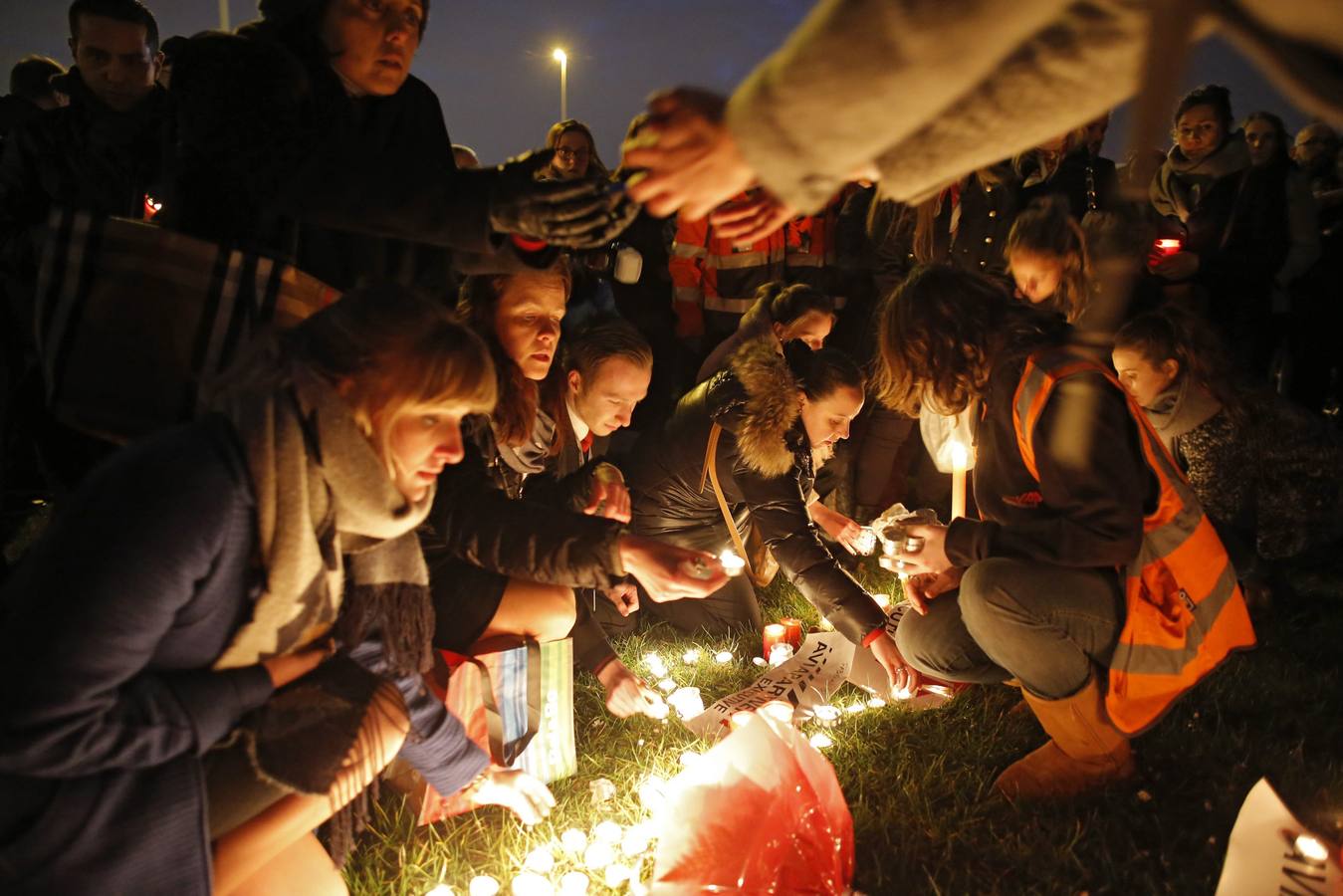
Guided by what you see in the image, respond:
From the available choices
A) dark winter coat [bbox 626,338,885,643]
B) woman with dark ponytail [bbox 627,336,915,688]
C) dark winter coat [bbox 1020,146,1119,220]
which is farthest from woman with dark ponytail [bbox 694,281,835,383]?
dark winter coat [bbox 1020,146,1119,220]

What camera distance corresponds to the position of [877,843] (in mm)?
2293

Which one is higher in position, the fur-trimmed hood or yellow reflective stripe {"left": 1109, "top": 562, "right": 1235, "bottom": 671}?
the fur-trimmed hood

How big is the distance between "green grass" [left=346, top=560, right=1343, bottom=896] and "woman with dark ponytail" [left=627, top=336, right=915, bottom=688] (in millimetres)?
355

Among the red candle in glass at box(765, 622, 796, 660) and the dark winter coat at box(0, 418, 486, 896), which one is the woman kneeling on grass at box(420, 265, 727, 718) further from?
the dark winter coat at box(0, 418, 486, 896)

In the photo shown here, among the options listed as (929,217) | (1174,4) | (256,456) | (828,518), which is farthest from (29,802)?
(929,217)

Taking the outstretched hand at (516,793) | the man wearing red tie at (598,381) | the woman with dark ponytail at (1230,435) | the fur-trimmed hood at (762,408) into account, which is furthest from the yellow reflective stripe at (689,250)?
the outstretched hand at (516,793)

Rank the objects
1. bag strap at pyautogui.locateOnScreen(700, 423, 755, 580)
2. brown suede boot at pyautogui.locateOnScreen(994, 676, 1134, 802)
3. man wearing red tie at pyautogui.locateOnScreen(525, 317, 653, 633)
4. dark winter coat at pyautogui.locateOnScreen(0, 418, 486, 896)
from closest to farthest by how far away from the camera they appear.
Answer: dark winter coat at pyautogui.locateOnScreen(0, 418, 486, 896) < brown suede boot at pyautogui.locateOnScreen(994, 676, 1134, 802) < man wearing red tie at pyautogui.locateOnScreen(525, 317, 653, 633) < bag strap at pyautogui.locateOnScreen(700, 423, 755, 580)

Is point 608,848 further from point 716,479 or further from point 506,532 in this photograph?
point 716,479

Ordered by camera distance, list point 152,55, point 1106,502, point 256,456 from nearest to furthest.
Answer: point 256,456 → point 1106,502 → point 152,55

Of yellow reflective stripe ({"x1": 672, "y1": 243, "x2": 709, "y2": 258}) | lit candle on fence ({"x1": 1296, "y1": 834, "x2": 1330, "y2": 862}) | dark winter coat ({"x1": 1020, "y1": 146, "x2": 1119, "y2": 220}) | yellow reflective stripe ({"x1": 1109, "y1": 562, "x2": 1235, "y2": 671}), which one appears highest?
dark winter coat ({"x1": 1020, "y1": 146, "x2": 1119, "y2": 220})

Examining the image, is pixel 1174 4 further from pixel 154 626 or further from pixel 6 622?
pixel 6 622

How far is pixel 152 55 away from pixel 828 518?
10.7 feet

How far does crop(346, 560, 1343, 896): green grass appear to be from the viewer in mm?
2172

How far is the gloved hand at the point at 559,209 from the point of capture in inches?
67.3
